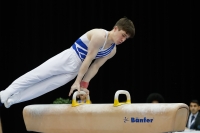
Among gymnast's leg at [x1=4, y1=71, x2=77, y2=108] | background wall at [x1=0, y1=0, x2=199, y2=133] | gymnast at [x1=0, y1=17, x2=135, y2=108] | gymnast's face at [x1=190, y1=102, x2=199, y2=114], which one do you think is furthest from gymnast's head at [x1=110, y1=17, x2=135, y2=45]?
background wall at [x1=0, y1=0, x2=199, y2=133]

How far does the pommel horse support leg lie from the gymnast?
31 centimetres

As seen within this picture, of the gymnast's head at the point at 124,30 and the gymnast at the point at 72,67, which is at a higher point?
the gymnast's head at the point at 124,30

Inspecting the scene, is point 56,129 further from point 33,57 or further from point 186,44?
point 186,44

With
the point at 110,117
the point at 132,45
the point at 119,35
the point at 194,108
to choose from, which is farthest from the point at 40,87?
the point at 132,45

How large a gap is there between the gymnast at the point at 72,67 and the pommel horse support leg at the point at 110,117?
314 mm

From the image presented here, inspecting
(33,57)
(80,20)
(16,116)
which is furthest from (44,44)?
(16,116)

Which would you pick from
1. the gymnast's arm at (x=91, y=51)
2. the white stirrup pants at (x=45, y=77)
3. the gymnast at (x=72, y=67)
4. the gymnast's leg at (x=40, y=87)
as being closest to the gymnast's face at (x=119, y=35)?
the gymnast at (x=72, y=67)

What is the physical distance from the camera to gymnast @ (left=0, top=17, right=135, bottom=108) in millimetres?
4617

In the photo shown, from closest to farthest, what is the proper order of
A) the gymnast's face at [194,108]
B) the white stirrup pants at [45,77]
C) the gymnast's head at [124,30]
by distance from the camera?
1. the gymnast's head at [124,30]
2. the white stirrup pants at [45,77]
3. the gymnast's face at [194,108]

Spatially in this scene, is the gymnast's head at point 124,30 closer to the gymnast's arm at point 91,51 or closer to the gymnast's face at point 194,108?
the gymnast's arm at point 91,51

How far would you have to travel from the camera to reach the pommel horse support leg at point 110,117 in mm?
3955

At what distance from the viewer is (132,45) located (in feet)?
32.1

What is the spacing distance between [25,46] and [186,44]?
4.03 meters

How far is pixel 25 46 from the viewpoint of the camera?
30.8 ft
